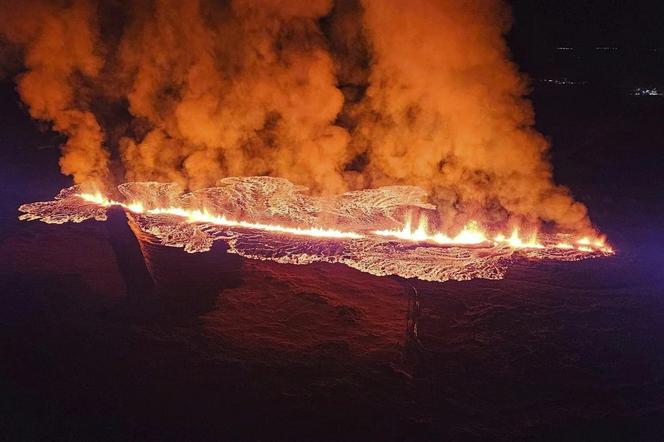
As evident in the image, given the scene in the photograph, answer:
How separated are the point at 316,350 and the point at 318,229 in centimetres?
418

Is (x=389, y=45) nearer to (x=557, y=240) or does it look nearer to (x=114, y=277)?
(x=557, y=240)

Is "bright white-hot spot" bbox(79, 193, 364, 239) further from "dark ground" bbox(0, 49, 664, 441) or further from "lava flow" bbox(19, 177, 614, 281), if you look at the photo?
"dark ground" bbox(0, 49, 664, 441)

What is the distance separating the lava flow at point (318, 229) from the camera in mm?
7750

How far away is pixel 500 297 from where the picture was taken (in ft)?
21.1

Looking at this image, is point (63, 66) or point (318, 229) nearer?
point (318, 229)

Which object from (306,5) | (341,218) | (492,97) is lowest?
(341,218)

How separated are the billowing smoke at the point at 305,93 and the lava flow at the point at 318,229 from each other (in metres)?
0.54

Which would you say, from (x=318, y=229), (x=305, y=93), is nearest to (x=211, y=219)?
(x=318, y=229)

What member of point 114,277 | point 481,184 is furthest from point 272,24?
point 114,277

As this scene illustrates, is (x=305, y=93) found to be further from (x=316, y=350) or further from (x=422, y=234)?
(x=316, y=350)

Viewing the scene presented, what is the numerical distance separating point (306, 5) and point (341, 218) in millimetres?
4673

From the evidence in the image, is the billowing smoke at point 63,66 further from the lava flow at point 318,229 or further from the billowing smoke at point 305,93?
the lava flow at point 318,229

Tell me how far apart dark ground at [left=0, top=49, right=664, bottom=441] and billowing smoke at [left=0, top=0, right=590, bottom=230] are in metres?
2.70

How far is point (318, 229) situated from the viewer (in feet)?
30.1
